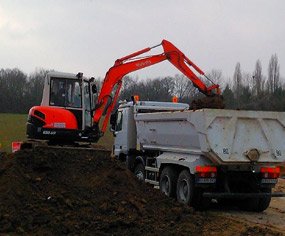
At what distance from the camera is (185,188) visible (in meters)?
11.7

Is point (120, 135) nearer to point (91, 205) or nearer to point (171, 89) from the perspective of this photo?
point (91, 205)

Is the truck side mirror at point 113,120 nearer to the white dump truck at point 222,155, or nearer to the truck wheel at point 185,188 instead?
the white dump truck at point 222,155

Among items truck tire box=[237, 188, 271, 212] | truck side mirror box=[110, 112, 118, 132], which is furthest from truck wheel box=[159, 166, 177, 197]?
truck side mirror box=[110, 112, 118, 132]

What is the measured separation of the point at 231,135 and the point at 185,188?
1840mm

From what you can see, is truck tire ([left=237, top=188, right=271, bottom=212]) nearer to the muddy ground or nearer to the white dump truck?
the white dump truck

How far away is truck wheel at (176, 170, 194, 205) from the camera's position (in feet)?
37.2

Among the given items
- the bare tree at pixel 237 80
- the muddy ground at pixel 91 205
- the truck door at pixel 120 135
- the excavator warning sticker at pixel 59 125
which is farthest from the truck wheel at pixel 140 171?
the bare tree at pixel 237 80

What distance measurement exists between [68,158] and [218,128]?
365 centimetres

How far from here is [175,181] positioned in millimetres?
12273

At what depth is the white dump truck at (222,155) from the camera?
10852mm

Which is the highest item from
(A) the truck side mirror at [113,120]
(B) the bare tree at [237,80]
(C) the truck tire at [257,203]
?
(B) the bare tree at [237,80]

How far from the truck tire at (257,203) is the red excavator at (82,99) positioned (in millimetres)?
3623

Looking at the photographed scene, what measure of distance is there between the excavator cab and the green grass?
2126 cm

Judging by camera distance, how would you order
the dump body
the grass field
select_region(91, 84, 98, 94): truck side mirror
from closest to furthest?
1. the dump body
2. select_region(91, 84, 98, 94): truck side mirror
3. the grass field
